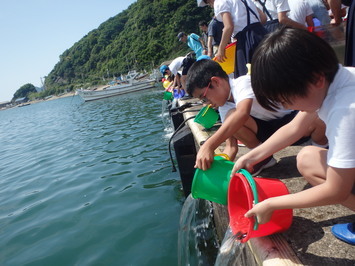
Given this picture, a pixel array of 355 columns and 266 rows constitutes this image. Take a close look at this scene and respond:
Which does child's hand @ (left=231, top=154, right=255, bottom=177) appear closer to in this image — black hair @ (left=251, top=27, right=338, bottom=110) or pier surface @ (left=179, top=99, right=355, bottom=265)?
pier surface @ (left=179, top=99, right=355, bottom=265)

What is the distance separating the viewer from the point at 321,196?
1.15 m

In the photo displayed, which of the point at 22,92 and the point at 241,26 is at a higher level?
the point at 22,92

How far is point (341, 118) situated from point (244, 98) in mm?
1213

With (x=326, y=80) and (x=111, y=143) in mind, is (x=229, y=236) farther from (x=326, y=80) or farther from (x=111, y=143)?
(x=111, y=143)

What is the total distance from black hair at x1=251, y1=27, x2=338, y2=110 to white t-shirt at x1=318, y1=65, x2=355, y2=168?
5 cm

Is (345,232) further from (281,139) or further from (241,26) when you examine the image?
(241,26)

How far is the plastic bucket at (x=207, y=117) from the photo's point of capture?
3.61 meters

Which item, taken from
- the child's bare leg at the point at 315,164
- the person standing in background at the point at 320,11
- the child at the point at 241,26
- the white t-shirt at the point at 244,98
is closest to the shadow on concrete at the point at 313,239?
the child's bare leg at the point at 315,164

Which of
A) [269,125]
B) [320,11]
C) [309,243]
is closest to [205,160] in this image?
[309,243]

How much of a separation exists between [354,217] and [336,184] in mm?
523

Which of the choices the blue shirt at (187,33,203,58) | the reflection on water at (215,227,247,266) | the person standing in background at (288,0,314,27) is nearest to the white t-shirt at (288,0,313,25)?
the person standing in background at (288,0,314,27)

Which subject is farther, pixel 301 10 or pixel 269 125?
pixel 301 10

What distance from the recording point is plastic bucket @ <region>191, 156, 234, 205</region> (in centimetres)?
180

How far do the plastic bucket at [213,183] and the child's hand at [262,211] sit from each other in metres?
0.50
